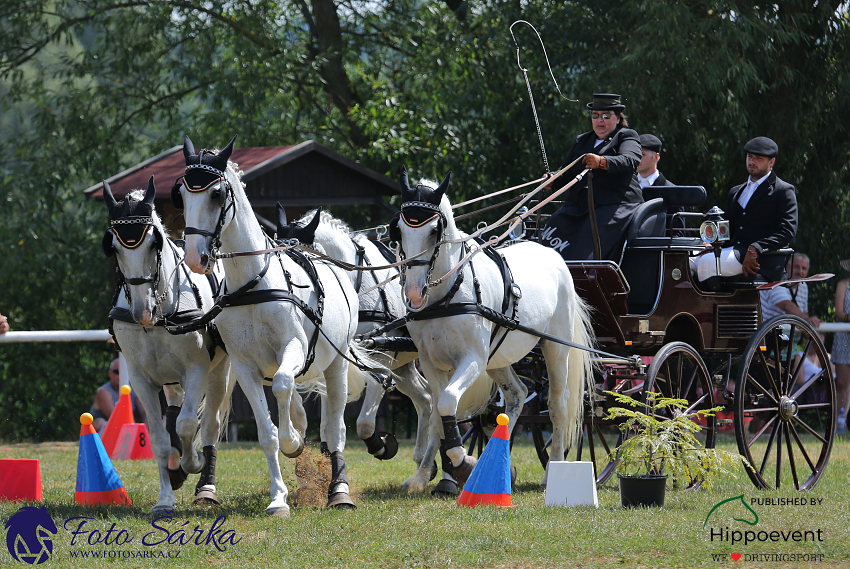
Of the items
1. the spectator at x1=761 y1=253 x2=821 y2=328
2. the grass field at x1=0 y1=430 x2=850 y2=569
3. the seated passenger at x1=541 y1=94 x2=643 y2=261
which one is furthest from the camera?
the spectator at x1=761 y1=253 x2=821 y2=328

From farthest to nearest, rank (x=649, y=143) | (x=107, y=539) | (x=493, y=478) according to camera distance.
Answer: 1. (x=649, y=143)
2. (x=493, y=478)
3. (x=107, y=539)

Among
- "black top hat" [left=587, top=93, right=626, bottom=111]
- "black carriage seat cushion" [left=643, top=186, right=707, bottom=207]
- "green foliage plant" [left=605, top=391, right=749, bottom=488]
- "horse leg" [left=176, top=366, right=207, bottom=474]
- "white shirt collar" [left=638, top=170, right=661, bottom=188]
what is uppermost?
"black top hat" [left=587, top=93, right=626, bottom=111]

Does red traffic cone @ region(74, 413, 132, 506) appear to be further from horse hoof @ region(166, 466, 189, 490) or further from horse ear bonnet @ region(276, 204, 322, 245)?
horse ear bonnet @ region(276, 204, 322, 245)

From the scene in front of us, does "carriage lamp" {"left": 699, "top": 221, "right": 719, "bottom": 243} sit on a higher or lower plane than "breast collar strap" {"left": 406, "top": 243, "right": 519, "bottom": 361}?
higher

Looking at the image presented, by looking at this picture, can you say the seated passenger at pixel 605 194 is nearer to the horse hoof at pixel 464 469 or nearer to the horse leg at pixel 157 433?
the horse hoof at pixel 464 469

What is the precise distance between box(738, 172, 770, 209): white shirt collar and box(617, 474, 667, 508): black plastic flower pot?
8.75 feet

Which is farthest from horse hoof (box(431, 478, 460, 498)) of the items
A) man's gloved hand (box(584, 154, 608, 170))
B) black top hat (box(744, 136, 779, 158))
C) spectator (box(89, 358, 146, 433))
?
spectator (box(89, 358, 146, 433))

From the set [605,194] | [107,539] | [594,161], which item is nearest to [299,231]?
[594,161]

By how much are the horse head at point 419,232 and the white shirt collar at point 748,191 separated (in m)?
2.91

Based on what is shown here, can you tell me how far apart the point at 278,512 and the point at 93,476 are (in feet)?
4.66

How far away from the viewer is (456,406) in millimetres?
6078

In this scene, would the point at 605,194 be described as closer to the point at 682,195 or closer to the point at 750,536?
the point at 682,195

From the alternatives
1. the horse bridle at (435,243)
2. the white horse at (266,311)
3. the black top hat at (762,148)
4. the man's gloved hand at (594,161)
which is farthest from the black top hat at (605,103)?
the white horse at (266,311)

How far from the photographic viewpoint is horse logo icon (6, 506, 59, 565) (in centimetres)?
486
